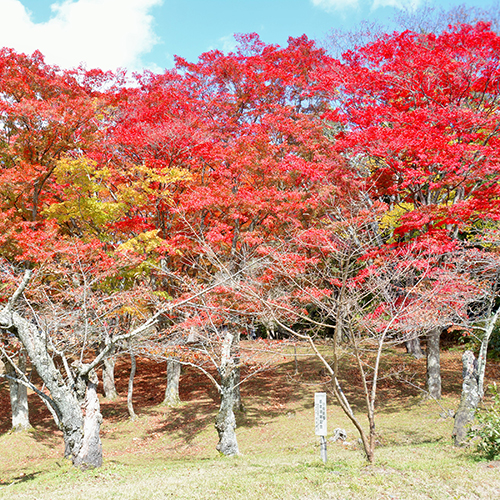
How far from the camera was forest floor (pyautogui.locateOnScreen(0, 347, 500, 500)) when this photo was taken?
6.17 m

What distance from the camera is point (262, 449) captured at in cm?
1153

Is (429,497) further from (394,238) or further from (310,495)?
(394,238)

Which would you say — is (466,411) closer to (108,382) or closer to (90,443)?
(90,443)

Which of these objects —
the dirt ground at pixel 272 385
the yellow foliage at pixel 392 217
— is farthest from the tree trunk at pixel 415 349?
the yellow foliage at pixel 392 217

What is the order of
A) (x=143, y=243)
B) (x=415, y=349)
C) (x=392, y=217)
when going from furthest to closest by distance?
1. (x=415, y=349)
2. (x=392, y=217)
3. (x=143, y=243)

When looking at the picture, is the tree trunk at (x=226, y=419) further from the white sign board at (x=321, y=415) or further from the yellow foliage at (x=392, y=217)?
the yellow foliage at (x=392, y=217)

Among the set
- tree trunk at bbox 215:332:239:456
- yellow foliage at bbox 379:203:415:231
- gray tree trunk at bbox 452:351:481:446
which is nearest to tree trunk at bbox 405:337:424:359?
yellow foliage at bbox 379:203:415:231

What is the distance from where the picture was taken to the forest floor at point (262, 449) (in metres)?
6.17

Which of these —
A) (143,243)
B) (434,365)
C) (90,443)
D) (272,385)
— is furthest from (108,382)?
(434,365)

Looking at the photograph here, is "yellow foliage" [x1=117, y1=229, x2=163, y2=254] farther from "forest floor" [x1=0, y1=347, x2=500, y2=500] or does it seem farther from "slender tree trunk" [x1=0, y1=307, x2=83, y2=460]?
"forest floor" [x1=0, y1=347, x2=500, y2=500]

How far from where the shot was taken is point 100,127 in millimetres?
16141

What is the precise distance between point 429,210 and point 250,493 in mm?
9357

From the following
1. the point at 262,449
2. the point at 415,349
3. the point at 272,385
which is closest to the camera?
the point at 262,449

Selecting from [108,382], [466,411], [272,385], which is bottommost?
[272,385]
